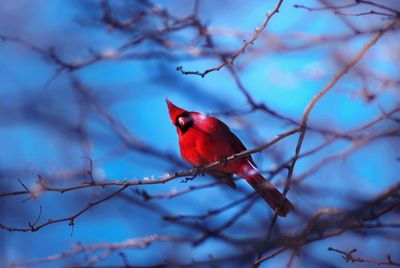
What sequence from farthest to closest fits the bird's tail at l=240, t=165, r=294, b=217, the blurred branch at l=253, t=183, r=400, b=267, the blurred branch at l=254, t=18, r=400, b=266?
the bird's tail at l=240, t=165, r=294, b=217, the blurred branch at l=254, t=18, r=400, b=266, the blurred branch at l=253, t=183, r=400, b=267

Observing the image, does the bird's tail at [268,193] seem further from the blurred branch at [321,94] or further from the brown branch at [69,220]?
the brown branch at [69,220]

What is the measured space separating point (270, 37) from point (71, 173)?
1330mm

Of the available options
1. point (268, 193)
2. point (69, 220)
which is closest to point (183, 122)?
point (268, 193)

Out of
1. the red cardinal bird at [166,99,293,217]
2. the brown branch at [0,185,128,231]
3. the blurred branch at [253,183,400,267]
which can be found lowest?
the blurred branch at [253,183,400,267]

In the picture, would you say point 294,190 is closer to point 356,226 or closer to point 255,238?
point 356,226

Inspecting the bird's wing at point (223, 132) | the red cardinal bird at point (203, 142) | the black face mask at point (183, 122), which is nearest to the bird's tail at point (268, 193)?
the red cardinal bird at point (203, 142)

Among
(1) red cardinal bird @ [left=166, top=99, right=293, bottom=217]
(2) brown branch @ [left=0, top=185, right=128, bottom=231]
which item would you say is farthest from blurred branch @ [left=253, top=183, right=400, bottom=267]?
(1) red cardinal bird @ [left=166, top=99, right=293, bottom=217]

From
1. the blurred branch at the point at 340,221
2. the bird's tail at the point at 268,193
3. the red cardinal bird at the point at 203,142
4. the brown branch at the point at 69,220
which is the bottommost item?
the blurred branch at the point at 340,221

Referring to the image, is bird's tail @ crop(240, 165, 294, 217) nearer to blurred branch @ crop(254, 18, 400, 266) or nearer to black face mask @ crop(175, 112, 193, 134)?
blurred branch @ crop(254, 18, 400, 266)

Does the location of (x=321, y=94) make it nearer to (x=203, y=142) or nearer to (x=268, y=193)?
(x=268, y=193)

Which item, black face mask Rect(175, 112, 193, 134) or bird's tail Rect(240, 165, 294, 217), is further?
black face mask Rect(175, 112, 193, 134)

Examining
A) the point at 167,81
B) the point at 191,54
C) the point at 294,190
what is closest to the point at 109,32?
the point at 191,54

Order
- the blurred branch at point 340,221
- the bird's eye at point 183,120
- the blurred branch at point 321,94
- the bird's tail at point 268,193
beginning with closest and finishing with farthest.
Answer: the blurred branch at point 340,221 < the blurred branch at point 321,94 < the bird's tail at point 268,193 < the bird's eye at point 183,120

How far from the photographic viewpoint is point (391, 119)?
2.19 m
